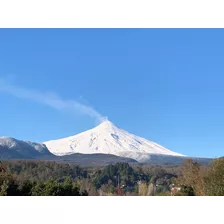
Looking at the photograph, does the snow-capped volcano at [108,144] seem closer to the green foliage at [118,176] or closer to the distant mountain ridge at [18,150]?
the distant mountain ridge at [18,150]

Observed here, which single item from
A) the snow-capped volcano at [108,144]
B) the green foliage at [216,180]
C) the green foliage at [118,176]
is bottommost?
the green foliage at [216,180]

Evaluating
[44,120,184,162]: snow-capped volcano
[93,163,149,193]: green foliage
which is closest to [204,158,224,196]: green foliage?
[93,163,149,193]: green foliage

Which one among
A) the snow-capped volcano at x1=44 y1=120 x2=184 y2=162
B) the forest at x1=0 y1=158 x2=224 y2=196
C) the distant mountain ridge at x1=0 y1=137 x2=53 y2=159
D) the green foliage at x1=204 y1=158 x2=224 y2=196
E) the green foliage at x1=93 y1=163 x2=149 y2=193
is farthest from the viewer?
the snow-capped volcano at x1=44 y1=120 x2=184 y2=162

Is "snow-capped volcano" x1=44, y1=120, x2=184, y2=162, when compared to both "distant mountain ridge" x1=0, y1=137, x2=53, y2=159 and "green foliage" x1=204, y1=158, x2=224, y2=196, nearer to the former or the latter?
"distant mountain ridge" x1=0, y1=137, x2=53, y2=159

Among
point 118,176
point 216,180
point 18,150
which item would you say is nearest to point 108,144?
point 18,150

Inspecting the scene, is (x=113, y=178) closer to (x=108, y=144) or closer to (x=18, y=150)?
(x=18, y=150)

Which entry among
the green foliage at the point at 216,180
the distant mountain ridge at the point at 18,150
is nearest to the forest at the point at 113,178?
the green foliage at the point at 216,180

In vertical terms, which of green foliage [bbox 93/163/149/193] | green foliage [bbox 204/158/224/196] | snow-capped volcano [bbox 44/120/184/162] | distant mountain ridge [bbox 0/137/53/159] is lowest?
green foliage [bbox 204/158/224/196]
